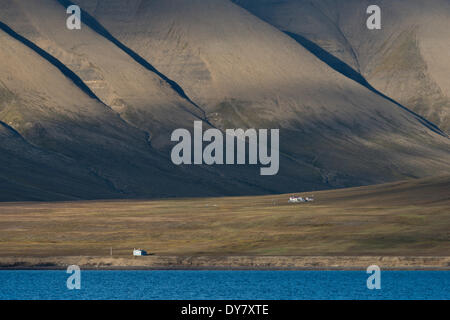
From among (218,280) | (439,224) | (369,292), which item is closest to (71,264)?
(218,280)

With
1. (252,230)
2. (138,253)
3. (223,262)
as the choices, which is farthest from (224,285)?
(252,230)

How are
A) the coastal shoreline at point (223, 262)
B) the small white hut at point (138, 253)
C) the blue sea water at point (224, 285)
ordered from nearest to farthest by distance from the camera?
the blue sea water at point (224, 285)
the coastal shoreline at point (223, 262)
the small white hut at point (138, 253)

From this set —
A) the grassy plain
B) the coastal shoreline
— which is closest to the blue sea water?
the coastal shoreline

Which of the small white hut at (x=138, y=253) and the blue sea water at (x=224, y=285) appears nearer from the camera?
the blue sea water at (x=224, y=285)

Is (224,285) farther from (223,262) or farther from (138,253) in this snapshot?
(138,253)

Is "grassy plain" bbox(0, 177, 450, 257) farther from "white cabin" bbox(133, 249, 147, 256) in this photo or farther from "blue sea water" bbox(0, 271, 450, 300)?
"blue sea water" bbox(0, 271, 450, 300)

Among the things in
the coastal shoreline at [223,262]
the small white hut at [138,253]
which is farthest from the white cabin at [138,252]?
the coastal shoreline at [223,262]

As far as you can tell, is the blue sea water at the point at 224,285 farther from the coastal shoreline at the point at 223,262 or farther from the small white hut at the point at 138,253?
the small white hut at the point at 138,253
